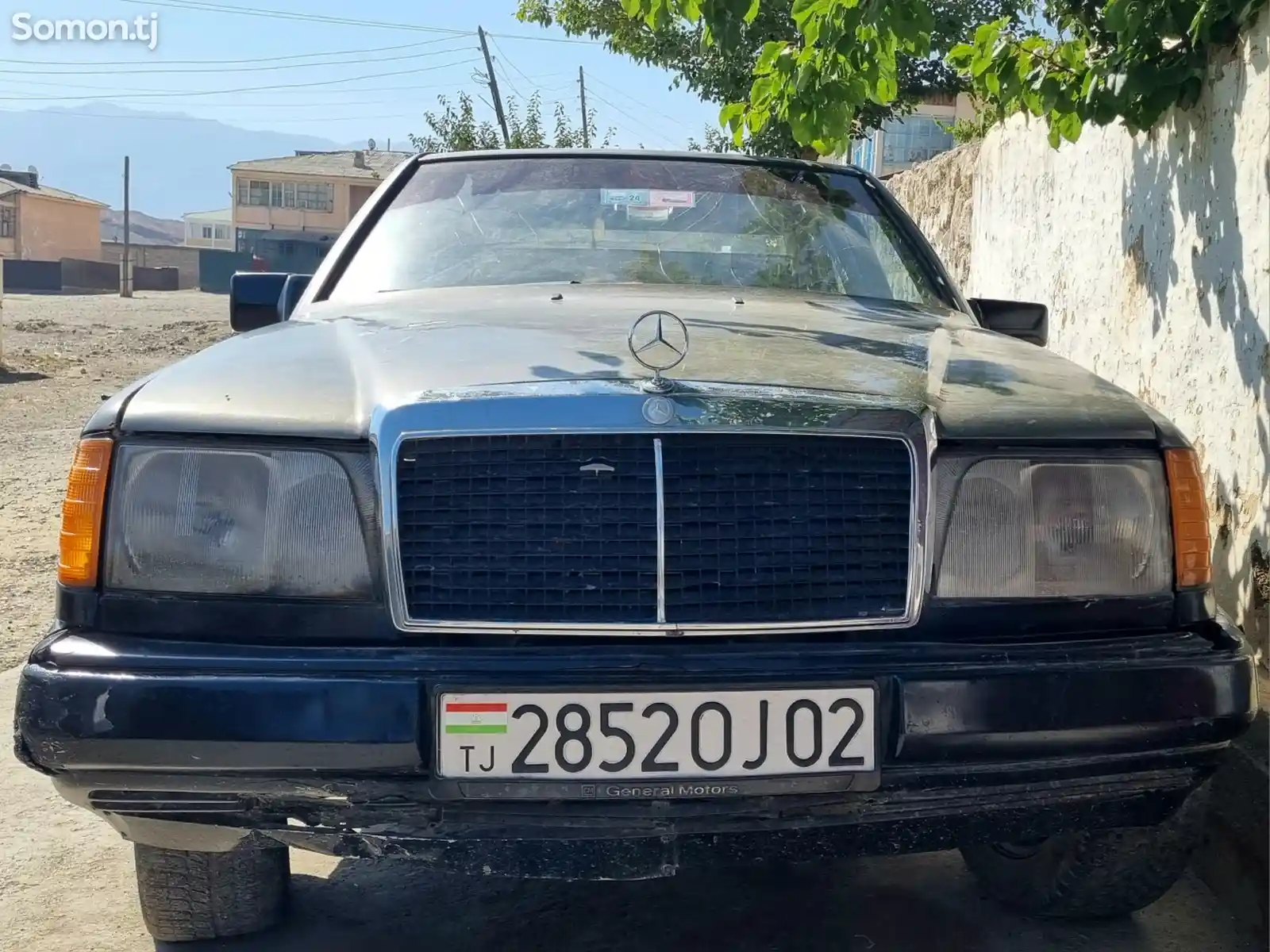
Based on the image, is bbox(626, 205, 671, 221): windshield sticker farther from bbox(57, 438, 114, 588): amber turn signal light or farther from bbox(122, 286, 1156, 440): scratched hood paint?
bbox(57, 438, 114, 588): amber turn signal light

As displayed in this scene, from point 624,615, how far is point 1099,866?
115 cm

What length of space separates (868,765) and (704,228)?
1.79 metres

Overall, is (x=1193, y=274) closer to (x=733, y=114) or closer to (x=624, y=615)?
(x=733, y=114)

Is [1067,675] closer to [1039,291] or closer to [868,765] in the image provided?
[868,765]

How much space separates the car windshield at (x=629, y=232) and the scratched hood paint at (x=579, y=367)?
364 millimetres

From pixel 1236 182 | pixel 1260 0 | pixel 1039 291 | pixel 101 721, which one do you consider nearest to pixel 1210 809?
pixel 1236 182

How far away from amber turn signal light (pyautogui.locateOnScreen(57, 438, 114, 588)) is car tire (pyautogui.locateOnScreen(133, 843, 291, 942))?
0.56 m

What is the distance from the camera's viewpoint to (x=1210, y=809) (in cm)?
303

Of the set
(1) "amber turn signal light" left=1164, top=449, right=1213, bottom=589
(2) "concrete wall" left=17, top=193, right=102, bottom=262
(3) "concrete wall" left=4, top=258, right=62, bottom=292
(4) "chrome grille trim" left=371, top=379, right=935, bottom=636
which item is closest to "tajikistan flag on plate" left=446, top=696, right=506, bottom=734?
(4) "chrome grille trim" left=371, top=379, right=935, bottom=636

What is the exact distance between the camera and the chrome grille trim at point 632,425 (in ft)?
6.73

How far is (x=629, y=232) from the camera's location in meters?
3.45

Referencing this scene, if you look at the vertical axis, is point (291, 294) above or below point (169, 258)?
below

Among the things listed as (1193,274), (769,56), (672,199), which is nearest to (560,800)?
(672,199)

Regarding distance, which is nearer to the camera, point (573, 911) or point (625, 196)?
point (573, 911)
